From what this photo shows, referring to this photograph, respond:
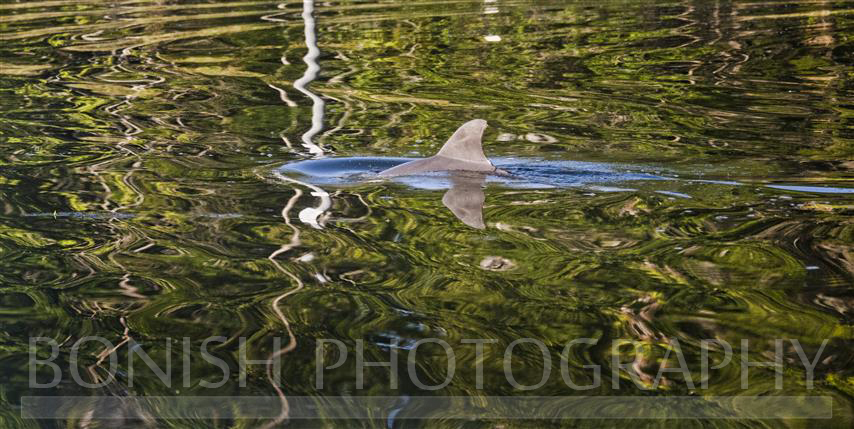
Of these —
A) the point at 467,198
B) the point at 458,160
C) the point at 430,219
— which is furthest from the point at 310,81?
the point at 430,219

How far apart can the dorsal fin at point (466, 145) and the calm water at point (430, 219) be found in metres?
0.43

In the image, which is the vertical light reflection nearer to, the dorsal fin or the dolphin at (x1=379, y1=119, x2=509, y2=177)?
the dolphin at (x1=379, y1=119, x2=509, y2=177)

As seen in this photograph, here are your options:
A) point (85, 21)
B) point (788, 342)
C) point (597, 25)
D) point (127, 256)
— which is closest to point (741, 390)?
point (788, 342)

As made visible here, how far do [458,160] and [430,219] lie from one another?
1.15 m

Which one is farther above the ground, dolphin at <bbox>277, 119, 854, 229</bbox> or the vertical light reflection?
the vertical light reflection

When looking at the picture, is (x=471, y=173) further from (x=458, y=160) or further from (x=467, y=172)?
(x=458, y=160)

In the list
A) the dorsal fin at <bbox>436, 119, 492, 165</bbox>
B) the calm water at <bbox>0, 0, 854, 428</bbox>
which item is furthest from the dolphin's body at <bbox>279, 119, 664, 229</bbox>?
the calm water at <bbox>0, 0, 854, 428</bbox>

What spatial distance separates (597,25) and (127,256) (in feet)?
41.5

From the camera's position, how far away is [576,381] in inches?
172

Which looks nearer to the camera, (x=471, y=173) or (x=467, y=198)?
(x=467, y=198)

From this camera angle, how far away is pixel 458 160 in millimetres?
7875

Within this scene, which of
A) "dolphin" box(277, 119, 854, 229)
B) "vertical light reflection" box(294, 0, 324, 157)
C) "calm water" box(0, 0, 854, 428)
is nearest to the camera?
"calm water" box(0, 0, 854, 428)

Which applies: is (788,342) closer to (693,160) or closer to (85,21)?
(693,160)

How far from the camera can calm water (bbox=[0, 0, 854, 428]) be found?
15.8ft
